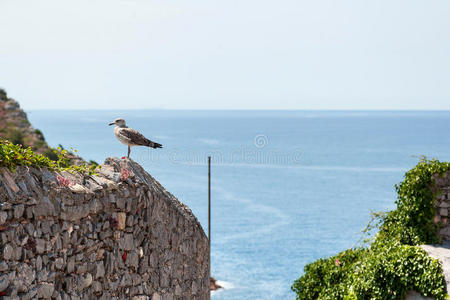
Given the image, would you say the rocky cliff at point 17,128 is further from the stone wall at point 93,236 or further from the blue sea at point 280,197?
the stone wall at point 93,236

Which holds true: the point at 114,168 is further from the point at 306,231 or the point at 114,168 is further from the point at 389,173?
the point at 389,173

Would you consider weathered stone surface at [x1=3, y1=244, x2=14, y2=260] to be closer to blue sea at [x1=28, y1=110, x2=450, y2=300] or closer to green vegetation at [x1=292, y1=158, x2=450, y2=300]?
green vegetation at [x1=292, y1=158, x2=450, y2=300]

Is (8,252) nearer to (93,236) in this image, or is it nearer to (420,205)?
(93,236)

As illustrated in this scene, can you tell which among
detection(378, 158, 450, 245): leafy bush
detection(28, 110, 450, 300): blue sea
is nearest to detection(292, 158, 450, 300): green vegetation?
detection(378, 158, 450, 245): leafy bush

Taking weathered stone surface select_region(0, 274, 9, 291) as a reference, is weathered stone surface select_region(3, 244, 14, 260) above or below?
above

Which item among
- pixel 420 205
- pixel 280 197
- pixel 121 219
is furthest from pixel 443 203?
pixel 280 197

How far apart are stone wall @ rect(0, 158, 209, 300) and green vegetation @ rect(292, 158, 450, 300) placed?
5.26 metres

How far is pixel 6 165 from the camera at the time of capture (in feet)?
16.8

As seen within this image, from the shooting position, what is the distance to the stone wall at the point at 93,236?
5102mm

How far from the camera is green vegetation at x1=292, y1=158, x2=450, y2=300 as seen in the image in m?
11.6

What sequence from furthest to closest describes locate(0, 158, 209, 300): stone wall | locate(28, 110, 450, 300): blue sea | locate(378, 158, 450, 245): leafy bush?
1. locate(28, 110, 450, 300): blue sea
2. locate(378, 158, 450, 245): leafy bush
3. locate(0, 158, 209, 300): stone wall

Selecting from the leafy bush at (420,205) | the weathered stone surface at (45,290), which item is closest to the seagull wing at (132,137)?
the weathered stone surface at (45,290)

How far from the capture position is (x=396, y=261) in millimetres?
11844

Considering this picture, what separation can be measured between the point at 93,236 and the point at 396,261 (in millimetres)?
7727
